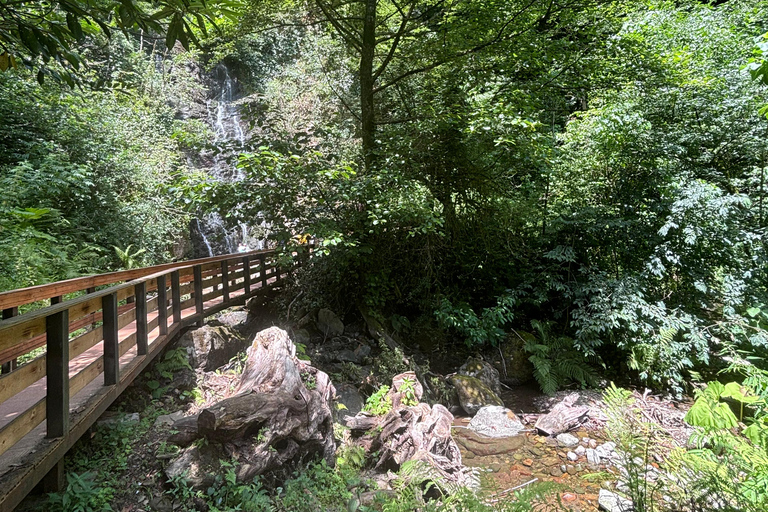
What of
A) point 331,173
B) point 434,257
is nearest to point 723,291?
point 434,257

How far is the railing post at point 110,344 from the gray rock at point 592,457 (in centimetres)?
582

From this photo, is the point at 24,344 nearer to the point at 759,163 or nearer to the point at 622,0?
the point at 759,163

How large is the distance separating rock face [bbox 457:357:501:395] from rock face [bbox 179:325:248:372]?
425cm

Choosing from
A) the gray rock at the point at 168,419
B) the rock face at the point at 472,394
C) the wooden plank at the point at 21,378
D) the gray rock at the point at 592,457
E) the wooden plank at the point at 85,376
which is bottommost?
the gray rock at the point at 592,457

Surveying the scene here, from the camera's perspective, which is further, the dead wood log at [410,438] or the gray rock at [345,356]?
the gray rock at [345,356]

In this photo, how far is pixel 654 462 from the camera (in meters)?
5.27

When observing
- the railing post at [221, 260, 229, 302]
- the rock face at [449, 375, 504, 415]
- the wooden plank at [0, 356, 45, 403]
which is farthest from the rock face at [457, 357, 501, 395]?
the wooden plank at [0, 356, 45, 403]

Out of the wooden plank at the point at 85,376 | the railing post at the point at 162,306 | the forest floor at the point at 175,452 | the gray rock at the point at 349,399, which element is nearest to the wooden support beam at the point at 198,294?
the forest floor at the point at 175,452

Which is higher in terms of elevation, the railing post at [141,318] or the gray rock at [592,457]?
the railing post at [141,318]

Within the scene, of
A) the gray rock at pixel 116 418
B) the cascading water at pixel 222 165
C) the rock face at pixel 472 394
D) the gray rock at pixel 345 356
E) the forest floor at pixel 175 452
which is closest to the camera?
the forest floor at pixel 175 452

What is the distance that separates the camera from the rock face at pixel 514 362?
8.08 m

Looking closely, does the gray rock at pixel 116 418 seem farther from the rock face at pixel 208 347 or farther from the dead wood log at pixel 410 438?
the dead wood log at pixel 410 438

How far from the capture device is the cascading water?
47.9 feet

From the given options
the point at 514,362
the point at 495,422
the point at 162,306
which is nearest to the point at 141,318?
the point at 162,306
